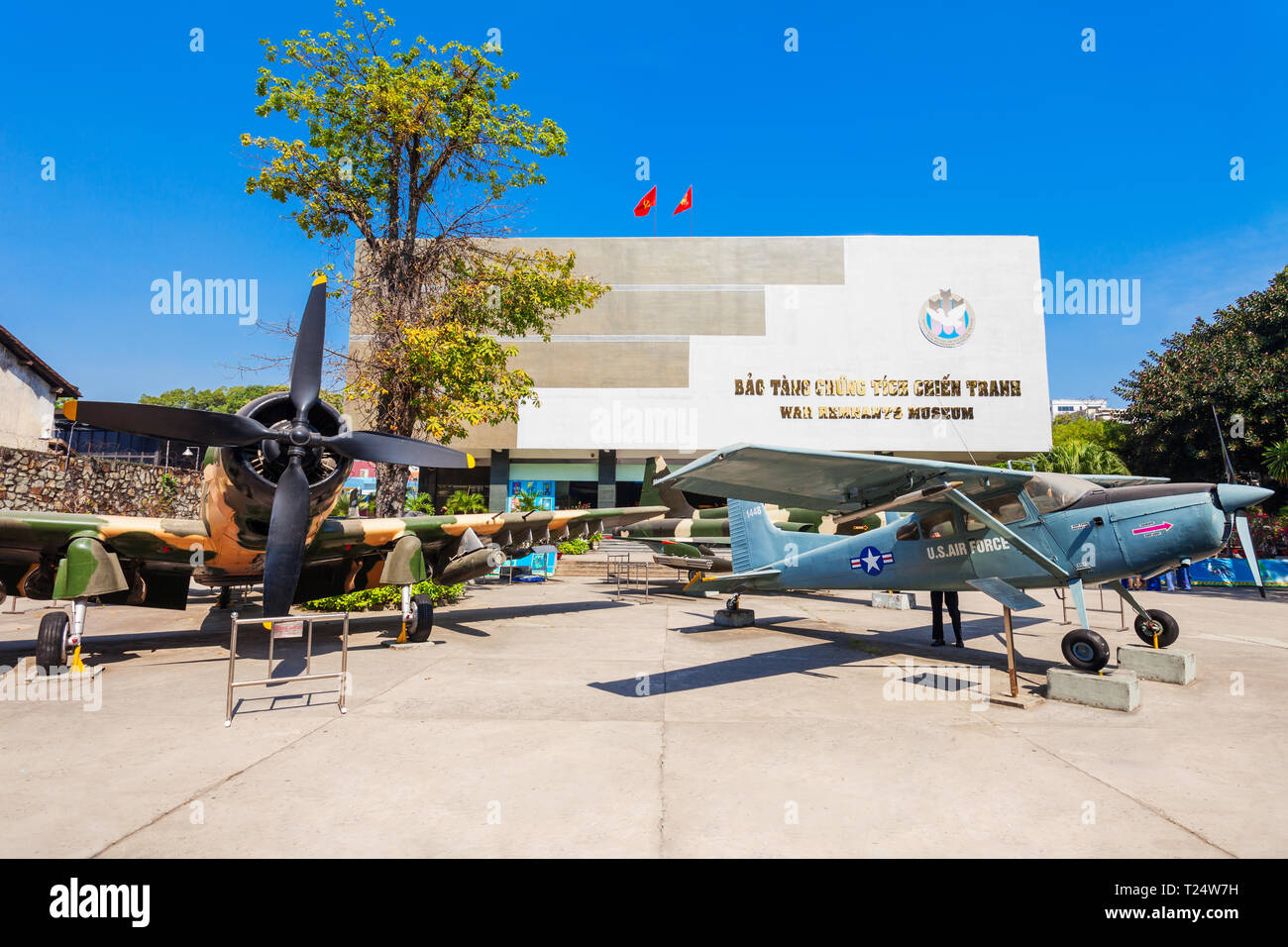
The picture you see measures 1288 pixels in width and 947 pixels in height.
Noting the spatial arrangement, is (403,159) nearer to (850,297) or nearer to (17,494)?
(17,494)

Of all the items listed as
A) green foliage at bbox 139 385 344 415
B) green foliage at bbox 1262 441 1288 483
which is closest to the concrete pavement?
green foliage at bbox 1262 441 1288 483

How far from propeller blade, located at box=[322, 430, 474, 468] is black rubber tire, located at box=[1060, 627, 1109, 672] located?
8.90m

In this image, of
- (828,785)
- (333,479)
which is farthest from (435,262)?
(828,785)

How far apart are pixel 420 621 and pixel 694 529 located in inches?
407

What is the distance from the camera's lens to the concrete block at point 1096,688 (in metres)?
7.28

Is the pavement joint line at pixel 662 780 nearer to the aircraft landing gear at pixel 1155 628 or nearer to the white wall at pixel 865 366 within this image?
the aircraft landing gear at pixel 1155 628

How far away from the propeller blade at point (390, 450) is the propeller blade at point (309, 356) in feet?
2.15

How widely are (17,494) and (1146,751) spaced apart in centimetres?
2866

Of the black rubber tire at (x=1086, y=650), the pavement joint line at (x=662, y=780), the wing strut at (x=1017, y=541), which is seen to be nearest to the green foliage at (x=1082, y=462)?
the wing strut at (x=1017, y=541)

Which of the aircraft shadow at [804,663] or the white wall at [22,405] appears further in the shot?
the white wall at [22,405]

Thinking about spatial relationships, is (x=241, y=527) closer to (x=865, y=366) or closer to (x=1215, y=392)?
(x=865, y=366)

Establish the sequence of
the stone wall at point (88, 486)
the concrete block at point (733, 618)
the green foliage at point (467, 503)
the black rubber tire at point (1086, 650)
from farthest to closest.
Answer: the green foliage at point (467, 503), the stone wall at point (88, 486), the concrete block at point (733, 618), the black rubber tire at point (1086, 650)

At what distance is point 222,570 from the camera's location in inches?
419
